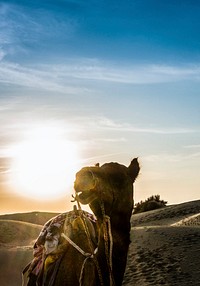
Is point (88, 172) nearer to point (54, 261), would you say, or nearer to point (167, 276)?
point (54, 261)

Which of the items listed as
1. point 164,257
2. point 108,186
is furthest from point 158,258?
point 108,186

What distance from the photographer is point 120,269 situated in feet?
16.3

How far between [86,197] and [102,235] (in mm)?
591

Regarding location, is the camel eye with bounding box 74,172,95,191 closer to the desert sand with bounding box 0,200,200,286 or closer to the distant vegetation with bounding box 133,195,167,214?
the desert sand with bounding box 0,200,200,286

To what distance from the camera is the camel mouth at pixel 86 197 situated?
452cm

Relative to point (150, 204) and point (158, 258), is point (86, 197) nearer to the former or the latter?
point (158, 258)

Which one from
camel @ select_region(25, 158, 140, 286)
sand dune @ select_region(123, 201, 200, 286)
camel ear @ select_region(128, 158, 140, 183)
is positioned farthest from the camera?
sand dune @ select_region(123, 201, 200, 286)

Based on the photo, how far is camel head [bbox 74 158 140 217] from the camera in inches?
173

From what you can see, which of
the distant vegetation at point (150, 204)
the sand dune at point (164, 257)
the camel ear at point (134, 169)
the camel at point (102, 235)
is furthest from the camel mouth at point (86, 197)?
the distant vegetation at point (150, 204)

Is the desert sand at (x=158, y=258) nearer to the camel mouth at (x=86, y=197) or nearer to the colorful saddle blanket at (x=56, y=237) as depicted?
the colorful saddle blanket at (x=56, y=237)

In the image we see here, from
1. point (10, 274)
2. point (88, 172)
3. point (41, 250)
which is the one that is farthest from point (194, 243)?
point (88, 172)

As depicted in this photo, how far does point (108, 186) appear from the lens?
4.75 m

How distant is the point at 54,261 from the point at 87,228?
70 centimetres

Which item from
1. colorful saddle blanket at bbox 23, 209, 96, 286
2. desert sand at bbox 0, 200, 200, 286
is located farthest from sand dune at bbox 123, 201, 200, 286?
colorful saddle blanket at bbox 23, 209, 96, 286
